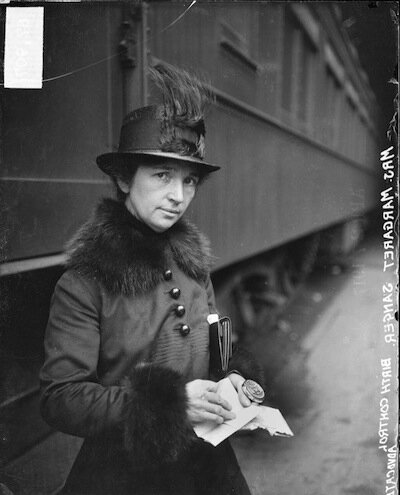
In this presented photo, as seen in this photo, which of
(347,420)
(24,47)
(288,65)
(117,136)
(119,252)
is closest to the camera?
(119,252)

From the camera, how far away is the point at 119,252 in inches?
67.0

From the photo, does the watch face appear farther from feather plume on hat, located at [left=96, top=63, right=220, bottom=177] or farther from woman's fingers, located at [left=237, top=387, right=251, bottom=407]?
feather plume on hat, located at [left=96, top=63, right=220, bottom=177]

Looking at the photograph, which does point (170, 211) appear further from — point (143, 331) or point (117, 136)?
point (117, 136)

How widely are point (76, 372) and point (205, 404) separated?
0.43 meters

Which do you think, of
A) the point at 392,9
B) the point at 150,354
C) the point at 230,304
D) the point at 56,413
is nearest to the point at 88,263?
the point at 150,354

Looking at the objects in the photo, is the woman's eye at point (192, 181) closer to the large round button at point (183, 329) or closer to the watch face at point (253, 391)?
the large round button at point (183, 329)

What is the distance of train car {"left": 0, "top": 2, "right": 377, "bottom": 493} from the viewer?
77.7 inches

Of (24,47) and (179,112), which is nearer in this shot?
(179,112)

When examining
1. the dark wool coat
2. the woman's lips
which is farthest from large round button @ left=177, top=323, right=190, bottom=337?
the woman's lips

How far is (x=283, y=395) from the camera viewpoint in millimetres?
2607

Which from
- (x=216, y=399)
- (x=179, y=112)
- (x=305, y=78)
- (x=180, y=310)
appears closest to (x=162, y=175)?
(x=179, y=112)

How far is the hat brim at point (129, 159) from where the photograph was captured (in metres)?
1.71

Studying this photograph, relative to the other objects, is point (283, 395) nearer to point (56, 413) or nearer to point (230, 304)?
point (230, 304)

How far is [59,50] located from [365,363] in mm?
1798
